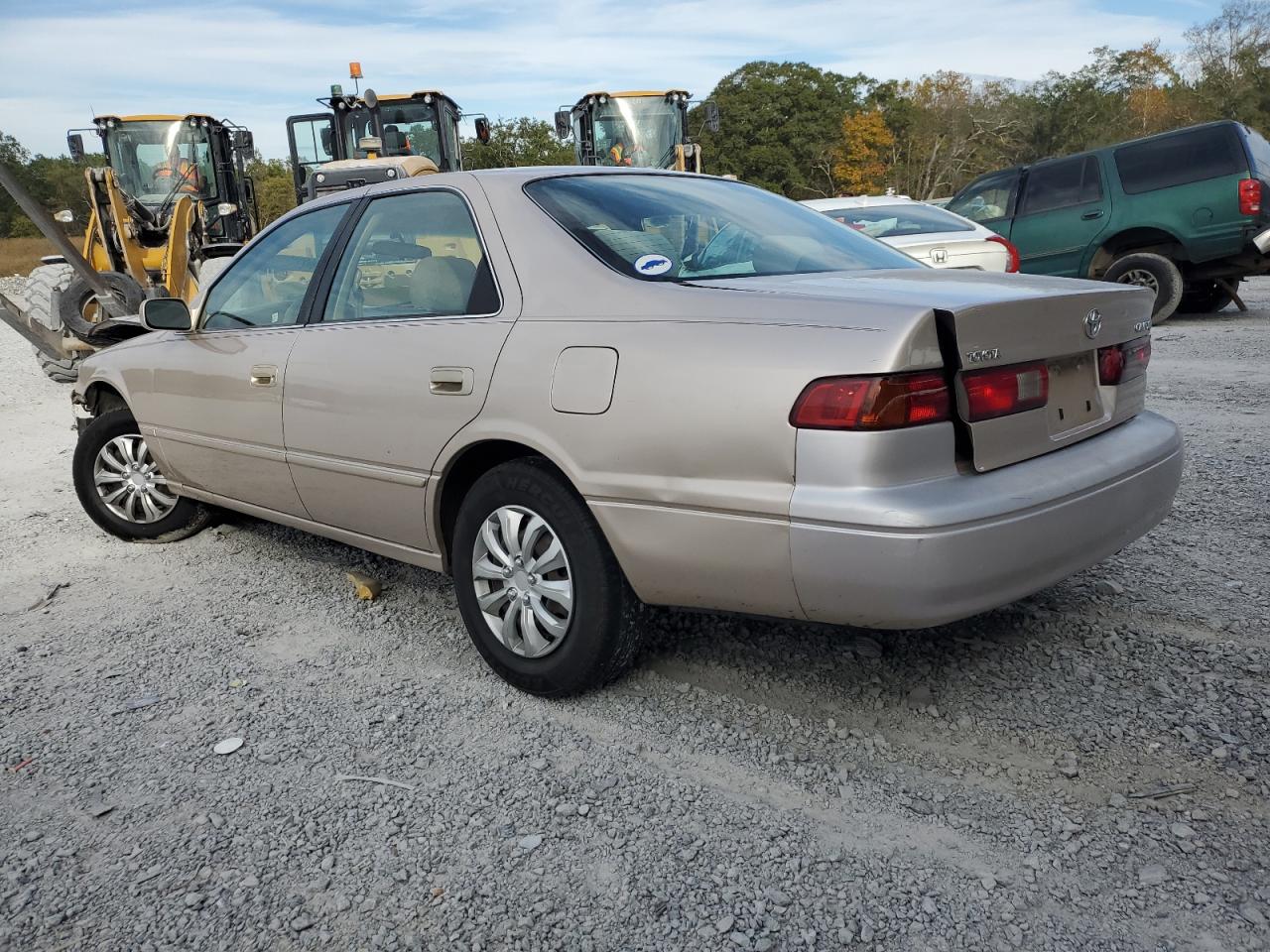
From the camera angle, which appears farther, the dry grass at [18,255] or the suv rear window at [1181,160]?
the dry grass at [18,255]

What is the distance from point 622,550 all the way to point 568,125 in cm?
1178

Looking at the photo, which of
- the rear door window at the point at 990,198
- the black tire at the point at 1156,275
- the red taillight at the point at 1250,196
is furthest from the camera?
the rear door window at the point at 990,198

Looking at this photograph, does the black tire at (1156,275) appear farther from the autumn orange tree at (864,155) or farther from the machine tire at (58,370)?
the autumn orange tree at (864,155)

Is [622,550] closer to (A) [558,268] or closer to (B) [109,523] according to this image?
(A) [558,268]

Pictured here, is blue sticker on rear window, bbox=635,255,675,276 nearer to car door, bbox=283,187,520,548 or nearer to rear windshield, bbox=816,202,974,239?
car door, bbox=283,187,520,548

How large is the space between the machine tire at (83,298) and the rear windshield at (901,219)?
21.1 ft

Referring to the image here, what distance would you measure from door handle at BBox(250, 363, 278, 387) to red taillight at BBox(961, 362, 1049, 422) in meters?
2.58

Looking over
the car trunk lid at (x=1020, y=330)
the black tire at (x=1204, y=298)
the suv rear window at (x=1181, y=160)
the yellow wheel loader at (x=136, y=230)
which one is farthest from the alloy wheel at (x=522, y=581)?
the black tire at (x=1204, y=298)

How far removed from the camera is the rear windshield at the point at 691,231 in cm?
298

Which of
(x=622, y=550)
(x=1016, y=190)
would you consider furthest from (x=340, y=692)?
(x=1016, y=190)

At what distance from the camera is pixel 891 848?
2.27 meters

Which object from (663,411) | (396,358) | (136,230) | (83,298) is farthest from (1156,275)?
(83,298)

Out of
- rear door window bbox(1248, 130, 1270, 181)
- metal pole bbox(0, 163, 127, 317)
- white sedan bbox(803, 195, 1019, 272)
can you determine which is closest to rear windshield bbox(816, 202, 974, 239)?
white sedan bbox(803, 195, 1019, 272)

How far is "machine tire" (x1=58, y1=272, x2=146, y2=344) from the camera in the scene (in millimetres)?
8680
